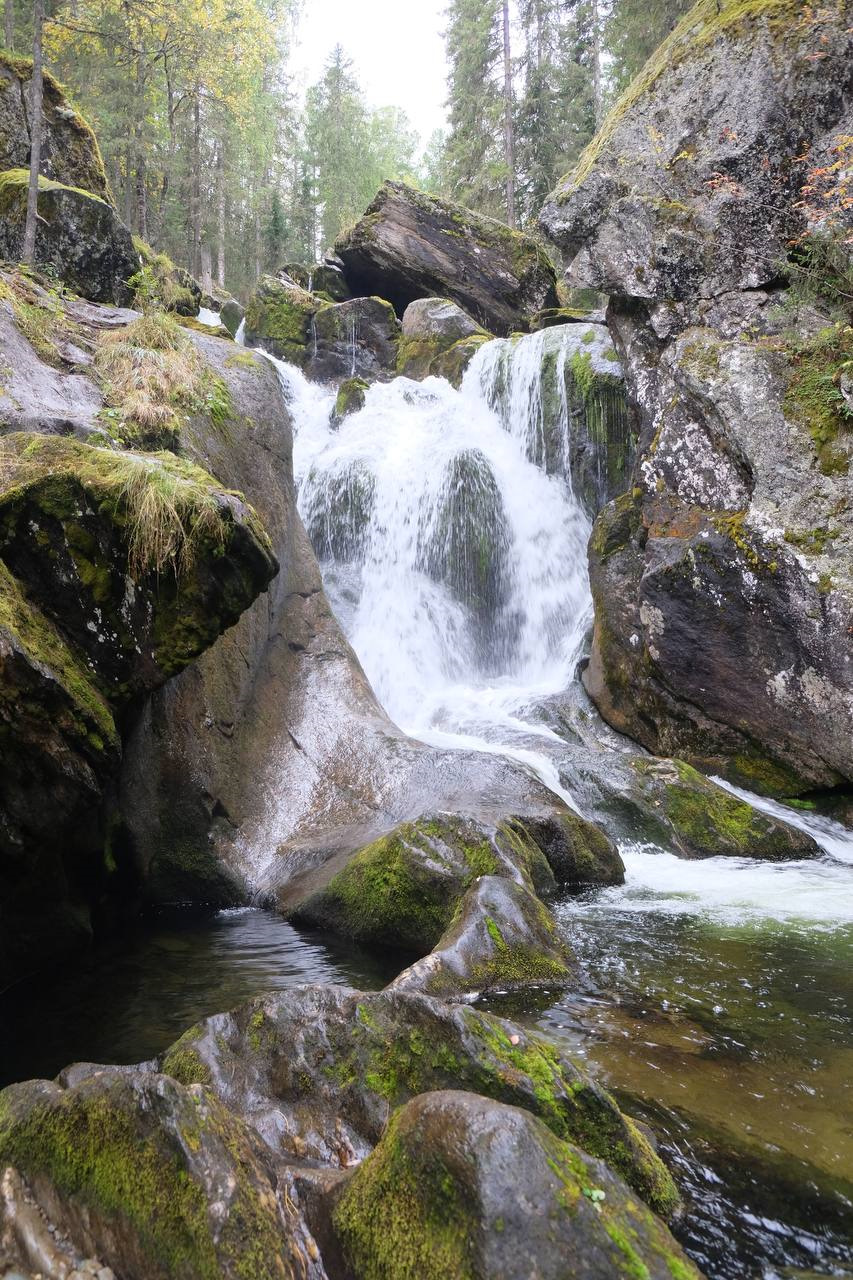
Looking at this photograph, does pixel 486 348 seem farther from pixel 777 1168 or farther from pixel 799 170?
pixel 777 1168

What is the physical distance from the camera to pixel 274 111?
36062 millimetres

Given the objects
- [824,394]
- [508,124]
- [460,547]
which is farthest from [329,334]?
[824,394]

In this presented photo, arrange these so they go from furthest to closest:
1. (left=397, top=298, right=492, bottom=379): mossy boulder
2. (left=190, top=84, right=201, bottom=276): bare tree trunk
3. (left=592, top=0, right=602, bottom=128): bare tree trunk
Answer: (left=592, top=0, right=602, bottom=128): bare tree trunk
(left=190, top=84, right=201, bottom=276): bare tree trunk
(left=397, top=298, right=492, bottom=379): mossy boulder

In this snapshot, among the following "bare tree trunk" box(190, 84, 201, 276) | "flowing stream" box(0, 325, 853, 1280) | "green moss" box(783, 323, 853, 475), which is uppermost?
"bare tree trunk" box(190, 84, 201, 276)

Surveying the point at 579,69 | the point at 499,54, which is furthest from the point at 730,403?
the point at 499,54

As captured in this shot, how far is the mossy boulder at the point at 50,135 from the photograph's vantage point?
13.7m

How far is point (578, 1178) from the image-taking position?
217 centimetres

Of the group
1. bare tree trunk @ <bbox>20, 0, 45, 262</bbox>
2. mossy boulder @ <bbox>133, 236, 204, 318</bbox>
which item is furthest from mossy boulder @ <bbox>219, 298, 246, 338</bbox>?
bare tree trunk @ <bbox>20, 0, 45, 262</bbox>

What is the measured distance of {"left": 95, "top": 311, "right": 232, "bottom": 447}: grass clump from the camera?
764 cm

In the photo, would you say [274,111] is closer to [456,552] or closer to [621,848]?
[456,552]

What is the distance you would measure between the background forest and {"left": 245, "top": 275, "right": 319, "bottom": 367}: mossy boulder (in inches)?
180

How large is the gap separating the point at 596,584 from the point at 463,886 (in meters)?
7.52

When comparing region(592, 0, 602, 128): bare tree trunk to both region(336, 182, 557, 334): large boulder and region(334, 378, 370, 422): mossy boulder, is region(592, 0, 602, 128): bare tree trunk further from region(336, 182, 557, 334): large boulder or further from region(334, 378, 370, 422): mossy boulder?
region(334, 378, 370, 422): mossy boulder

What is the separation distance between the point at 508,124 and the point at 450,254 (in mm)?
8431
